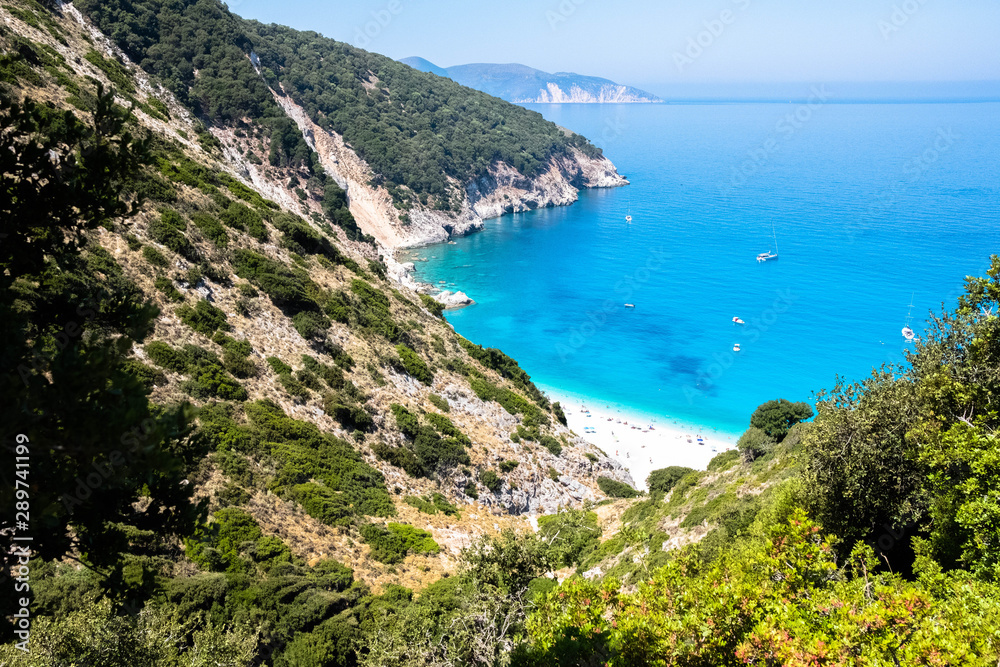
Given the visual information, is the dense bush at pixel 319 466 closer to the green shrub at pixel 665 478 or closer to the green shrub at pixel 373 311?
the green shrub at pixel 373 311

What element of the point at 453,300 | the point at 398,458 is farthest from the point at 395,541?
the point at 453,300

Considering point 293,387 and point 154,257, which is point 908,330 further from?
point 154,257

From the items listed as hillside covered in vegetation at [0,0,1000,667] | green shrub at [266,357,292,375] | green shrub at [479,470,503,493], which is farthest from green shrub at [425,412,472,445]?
green shrub at [266,357,292,375]

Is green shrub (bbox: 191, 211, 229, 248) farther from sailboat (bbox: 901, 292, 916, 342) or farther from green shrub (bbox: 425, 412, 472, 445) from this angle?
sailboat (bbox: 901, 292, 916, 342)

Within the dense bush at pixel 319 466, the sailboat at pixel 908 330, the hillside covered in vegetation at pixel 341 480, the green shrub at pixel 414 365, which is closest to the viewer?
the hillside covered in vegetation at pixel 341 480

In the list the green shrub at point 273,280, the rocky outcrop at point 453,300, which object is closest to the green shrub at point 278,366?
the green shrub at point 273,280

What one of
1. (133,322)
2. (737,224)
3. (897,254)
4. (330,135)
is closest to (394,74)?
(330,135)
